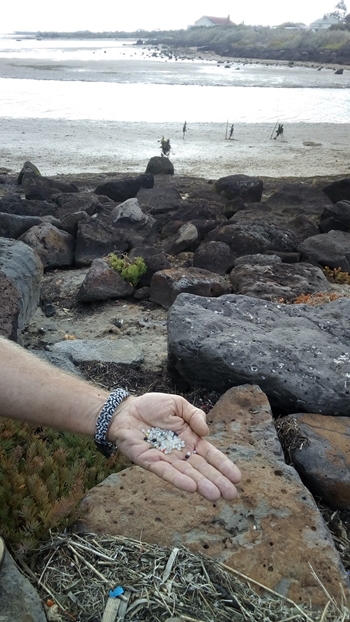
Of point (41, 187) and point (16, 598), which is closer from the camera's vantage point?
point (16, 598)

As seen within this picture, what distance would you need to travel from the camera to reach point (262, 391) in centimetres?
391

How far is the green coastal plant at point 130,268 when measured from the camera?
21.9 ft

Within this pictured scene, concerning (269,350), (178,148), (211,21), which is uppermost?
(211,21)

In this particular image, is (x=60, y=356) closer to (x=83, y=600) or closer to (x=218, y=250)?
(x=83, y=600)

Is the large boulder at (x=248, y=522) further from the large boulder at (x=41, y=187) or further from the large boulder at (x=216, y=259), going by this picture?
the large boulder at (x=41, y=187)

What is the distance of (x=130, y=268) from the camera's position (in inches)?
262

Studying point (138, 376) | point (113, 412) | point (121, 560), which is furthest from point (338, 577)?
point (138, 376)

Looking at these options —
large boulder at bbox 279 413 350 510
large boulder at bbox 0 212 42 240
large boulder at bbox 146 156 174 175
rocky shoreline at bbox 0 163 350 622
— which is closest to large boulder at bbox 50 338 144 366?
rocky shoreline at bbox 0 163 350 622

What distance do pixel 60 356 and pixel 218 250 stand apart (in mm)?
3095

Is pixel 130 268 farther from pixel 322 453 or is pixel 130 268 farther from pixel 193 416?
pixel 193 416

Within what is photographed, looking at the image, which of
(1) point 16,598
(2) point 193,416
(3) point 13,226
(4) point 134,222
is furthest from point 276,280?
(1) point 16,598

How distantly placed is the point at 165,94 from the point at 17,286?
27181 mm

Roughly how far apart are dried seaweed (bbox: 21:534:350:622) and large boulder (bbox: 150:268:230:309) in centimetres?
372

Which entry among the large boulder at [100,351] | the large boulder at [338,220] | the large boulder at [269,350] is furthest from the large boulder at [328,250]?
the large boulder at [100,351]
